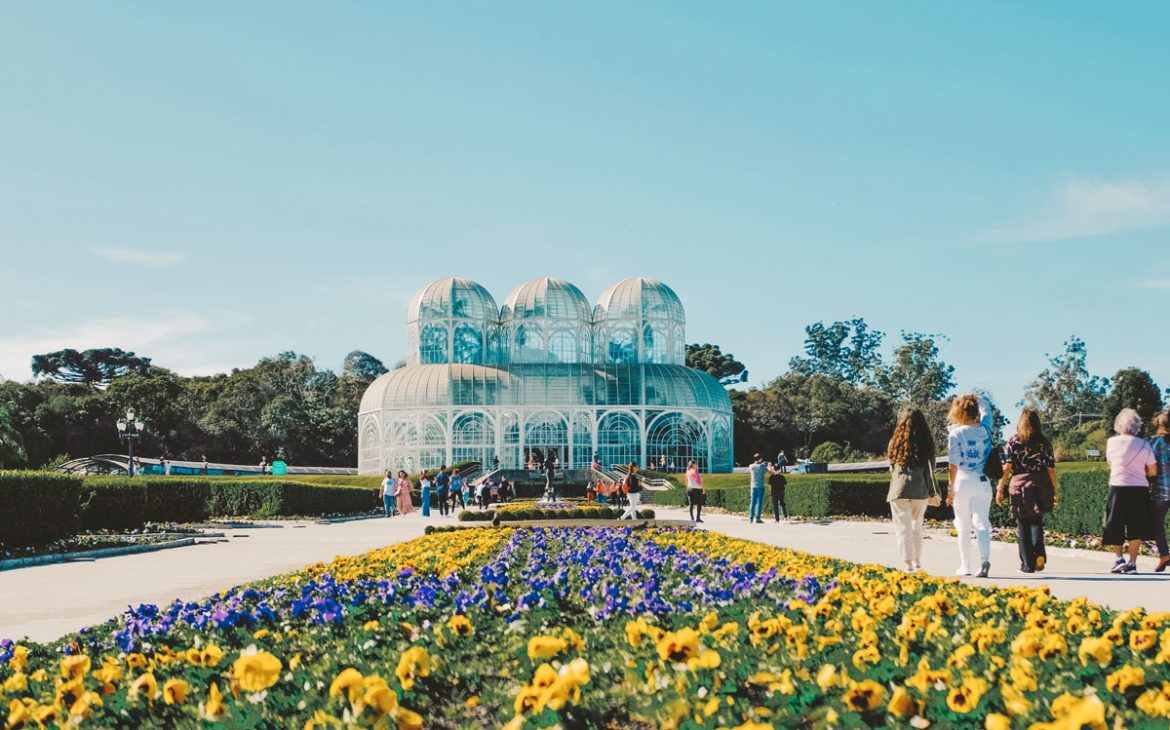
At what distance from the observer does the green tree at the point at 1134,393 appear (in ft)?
229

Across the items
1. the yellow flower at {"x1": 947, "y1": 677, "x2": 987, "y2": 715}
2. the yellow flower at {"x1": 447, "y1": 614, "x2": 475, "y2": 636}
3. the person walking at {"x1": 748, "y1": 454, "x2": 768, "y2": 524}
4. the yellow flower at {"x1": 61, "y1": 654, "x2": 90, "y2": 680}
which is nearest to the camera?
the yellow flower at {"x1": 947, "y1": 677, "x2": 987, "y2": 715}

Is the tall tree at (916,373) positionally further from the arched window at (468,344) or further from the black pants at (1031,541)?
the black pants at (1031,541)

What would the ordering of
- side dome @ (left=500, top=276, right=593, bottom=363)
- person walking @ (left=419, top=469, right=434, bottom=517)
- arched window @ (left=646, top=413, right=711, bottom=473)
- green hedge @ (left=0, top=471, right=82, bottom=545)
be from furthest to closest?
side dome @ (left=500, top=276, right=593, bottom=363)
arched window @ (left=646, top=413, right=711, bottom=473)
person walking @ (left=419, top=469, right=434, bottom=517)
green hedge @ (left=0, top=471, right=82, bottom=545)

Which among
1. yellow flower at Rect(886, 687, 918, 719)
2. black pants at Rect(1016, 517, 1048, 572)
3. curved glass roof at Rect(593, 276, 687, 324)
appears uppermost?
curved glass roof at Rect(593, 276, 687, 324)

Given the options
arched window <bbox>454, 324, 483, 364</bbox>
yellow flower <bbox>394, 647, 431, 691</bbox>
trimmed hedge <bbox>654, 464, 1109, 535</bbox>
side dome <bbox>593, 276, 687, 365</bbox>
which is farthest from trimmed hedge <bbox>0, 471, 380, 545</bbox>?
side dome <bbox>593, 276, 687, 365</bbox>

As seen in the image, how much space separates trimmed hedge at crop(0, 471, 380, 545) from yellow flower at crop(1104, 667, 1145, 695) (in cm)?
1523

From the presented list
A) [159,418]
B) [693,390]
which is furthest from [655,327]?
[159,418]

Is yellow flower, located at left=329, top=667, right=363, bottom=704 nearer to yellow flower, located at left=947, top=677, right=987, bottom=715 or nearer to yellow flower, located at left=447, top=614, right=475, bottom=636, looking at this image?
yellow flower, located at left=447, top=614, right=475, bottom=636

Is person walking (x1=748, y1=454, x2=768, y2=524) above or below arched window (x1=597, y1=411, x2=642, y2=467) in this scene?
below

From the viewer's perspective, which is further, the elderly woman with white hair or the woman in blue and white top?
the elderly woman with white hair

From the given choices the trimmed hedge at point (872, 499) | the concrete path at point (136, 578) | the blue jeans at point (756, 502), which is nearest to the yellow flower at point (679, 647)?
the concrete path at point (136, 578)

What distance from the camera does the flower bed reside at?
3.07m

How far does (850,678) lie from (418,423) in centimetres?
5291

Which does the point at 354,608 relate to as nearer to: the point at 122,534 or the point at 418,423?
the point at 122,534
